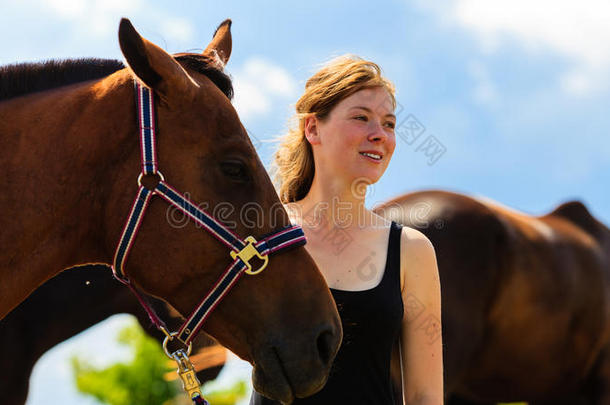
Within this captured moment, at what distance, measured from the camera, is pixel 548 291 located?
6465mm

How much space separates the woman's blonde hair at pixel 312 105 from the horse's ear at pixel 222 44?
42cm

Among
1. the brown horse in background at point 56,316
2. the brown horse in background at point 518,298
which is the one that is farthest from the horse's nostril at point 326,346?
the brown horse in background at point 518,298

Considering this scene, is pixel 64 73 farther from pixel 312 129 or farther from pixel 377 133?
pixel 377 133

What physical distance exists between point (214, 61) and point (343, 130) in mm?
616

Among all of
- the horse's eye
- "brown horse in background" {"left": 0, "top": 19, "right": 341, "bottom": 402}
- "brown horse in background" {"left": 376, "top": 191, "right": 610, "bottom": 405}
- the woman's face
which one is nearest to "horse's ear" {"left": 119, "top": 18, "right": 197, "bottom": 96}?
"brown horse in background" {"left": 0, "top": 19, "right": 341, "bottom": 402}

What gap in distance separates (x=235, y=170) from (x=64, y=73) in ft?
2.49

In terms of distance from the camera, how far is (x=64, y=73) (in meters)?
2.37

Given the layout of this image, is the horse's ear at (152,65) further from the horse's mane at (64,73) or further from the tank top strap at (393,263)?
the tank top strap at (393,263)

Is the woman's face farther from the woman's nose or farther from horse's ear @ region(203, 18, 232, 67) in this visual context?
horse's ear @ region(203, 18, 232, 67)

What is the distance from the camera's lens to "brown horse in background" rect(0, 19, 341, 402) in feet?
6.95

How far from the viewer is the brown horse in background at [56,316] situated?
519 centimetres

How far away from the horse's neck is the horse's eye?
31 cm

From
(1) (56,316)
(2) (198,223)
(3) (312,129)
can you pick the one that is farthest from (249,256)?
(1) (56,316)

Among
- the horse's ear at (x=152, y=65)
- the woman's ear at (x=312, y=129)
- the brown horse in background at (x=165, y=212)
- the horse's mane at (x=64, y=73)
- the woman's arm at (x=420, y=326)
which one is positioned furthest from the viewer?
the woman's ear at (x=312, y=129)
